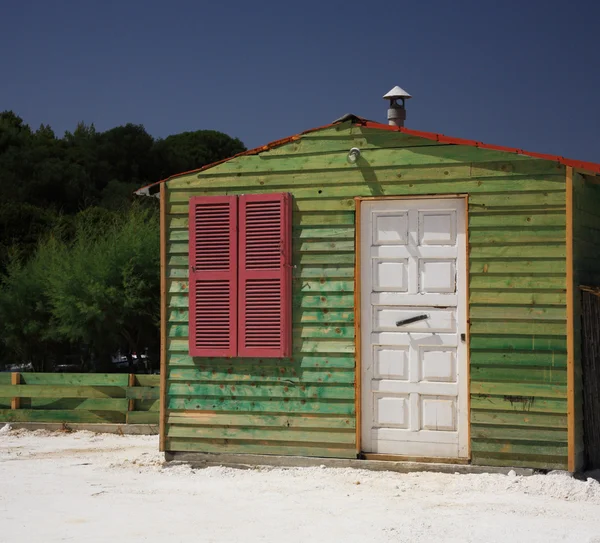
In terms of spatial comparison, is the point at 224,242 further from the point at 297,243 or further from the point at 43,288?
the point at 43,288

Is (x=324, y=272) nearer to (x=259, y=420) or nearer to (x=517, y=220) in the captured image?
(x=259, y=420)

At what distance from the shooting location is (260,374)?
28.1ft

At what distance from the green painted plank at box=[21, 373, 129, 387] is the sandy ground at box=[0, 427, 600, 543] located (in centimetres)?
243

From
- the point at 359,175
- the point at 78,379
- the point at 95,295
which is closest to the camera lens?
the point at 359,175

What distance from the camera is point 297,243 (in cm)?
852

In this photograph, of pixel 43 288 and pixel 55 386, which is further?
pixel 43 288

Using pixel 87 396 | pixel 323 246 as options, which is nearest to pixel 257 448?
pixel 323 246

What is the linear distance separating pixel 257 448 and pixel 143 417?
3205 mm

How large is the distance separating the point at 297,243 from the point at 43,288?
1240 centimetres

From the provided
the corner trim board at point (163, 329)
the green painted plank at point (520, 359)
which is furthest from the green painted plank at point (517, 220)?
the corner trim board at point (163, 329)

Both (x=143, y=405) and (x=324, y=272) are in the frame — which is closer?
(x=324, y=272)

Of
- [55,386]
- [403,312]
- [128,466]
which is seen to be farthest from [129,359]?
[403,312]

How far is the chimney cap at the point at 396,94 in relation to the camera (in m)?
9.68

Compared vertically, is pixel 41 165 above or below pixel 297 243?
above
